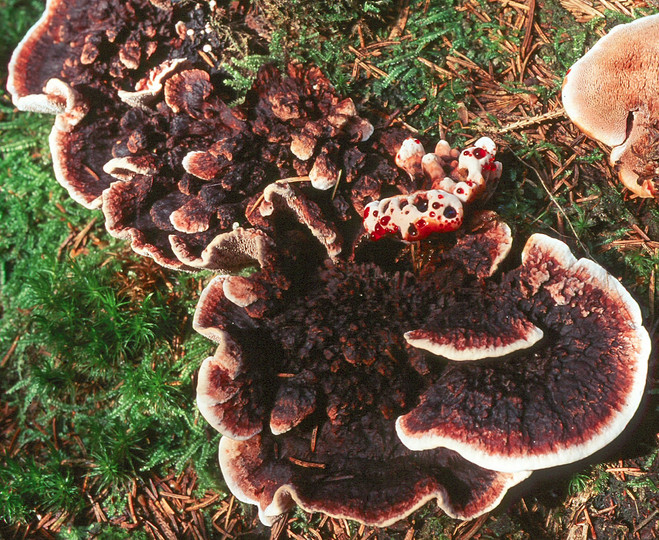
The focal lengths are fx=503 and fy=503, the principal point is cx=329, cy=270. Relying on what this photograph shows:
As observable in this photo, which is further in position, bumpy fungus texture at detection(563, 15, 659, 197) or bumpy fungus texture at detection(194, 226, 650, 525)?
bumpy fungus texture at detection(563, 15, 659, 197)

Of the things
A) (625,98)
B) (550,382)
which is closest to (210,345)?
(550,382)

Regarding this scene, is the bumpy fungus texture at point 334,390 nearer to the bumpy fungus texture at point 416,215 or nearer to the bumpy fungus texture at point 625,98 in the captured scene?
the bumpy fungus texture at point 416,215

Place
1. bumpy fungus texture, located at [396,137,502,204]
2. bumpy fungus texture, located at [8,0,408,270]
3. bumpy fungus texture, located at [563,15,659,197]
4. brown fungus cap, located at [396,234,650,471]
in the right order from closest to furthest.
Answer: brown fungus cap, located at [396,234,650,471] → bumpy fungus texture, located at [396,137,502,204] → bumpy fungus texture, located at [563,15,659,197] → bumpy fungus texture, located at [8,0,408,270]

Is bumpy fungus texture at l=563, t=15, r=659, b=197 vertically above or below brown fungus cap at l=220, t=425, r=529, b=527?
above

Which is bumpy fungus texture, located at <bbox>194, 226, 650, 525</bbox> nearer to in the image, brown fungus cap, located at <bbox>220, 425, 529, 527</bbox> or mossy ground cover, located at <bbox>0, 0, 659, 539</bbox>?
brown fungus cap, located at <bbox>220, 425, 529, 527</bbox>

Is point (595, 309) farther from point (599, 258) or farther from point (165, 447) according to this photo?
point (165, 447)

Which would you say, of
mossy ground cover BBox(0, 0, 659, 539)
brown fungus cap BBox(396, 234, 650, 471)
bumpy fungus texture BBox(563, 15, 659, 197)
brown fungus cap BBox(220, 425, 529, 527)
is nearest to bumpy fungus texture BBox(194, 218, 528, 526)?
brown fungus cap BBox(220, 425, 529, 527)

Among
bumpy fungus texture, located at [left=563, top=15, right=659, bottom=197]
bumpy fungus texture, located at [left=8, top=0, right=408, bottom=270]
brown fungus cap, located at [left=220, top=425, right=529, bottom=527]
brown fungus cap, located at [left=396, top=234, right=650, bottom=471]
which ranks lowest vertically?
brown fungus cap, located at [left=220, top=425, right=529, bottom=527]

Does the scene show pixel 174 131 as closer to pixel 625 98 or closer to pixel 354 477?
pixel 354 477
